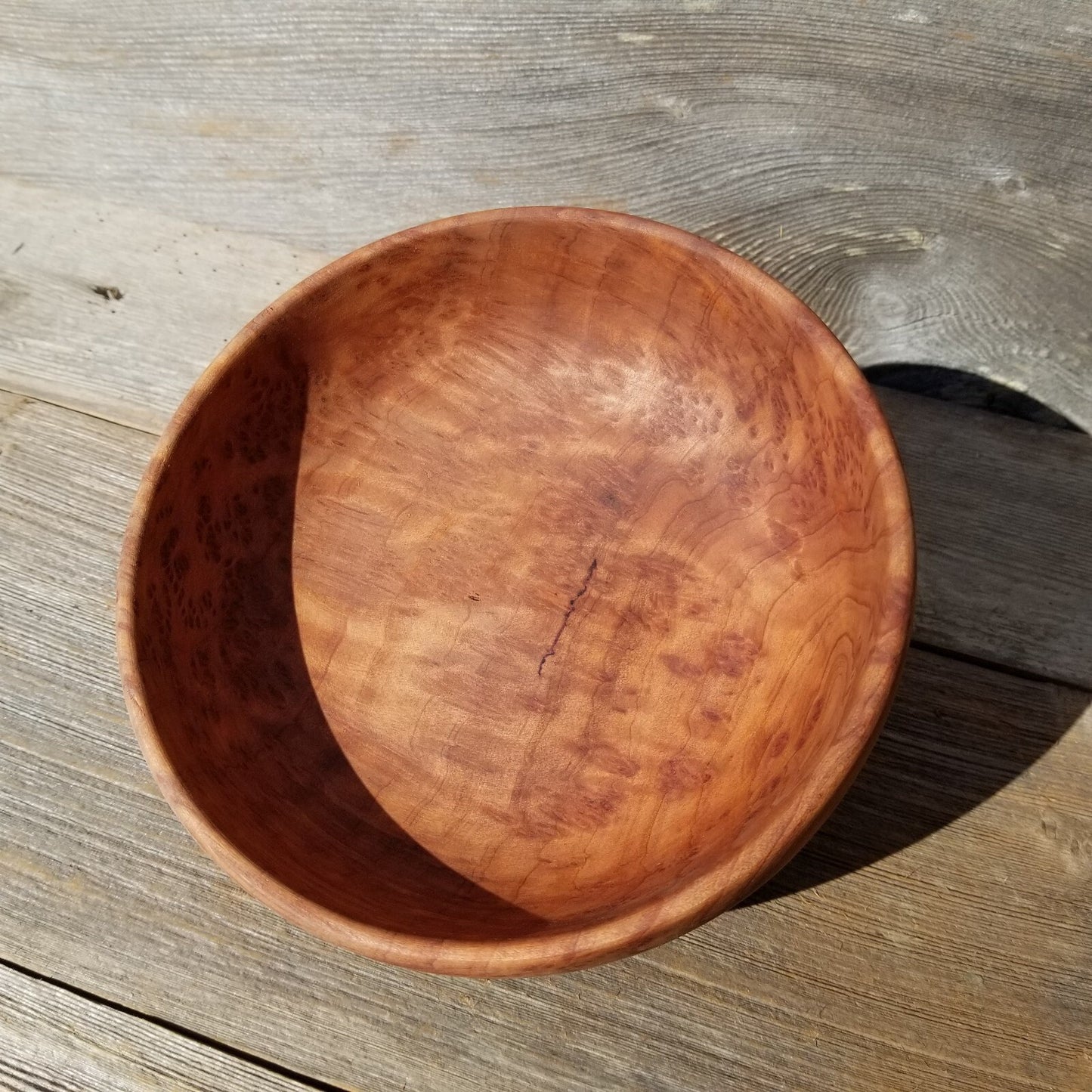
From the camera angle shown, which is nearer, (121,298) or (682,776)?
(682,776)

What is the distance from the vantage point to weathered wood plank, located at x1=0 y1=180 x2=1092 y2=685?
86cm

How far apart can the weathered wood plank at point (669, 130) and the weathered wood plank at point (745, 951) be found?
0.36m

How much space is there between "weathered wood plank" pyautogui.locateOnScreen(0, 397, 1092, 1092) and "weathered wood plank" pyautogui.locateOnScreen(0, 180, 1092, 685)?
0.20 feet

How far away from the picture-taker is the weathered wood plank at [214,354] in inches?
33.7

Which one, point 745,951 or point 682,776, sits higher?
point 682,776

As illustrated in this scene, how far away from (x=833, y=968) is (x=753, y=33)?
2.34 feet

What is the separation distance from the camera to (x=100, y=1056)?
750 millimetres

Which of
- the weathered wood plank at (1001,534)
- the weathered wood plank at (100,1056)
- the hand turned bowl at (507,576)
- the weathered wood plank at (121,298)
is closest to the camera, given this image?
the hand turned bowl at (507,576)

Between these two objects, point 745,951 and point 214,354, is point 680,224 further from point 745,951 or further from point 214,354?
point 745,951

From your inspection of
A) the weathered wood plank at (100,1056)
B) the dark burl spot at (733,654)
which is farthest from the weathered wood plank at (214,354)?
the weathered wood plank at (100,1056)

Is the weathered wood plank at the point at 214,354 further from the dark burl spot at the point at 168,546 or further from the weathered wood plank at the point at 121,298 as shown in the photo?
the dark burl spot at the point at 168,546

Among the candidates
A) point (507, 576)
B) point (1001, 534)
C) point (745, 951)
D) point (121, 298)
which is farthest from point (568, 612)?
point (121, 298)

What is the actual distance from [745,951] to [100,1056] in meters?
0.45

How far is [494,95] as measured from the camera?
0.97m
